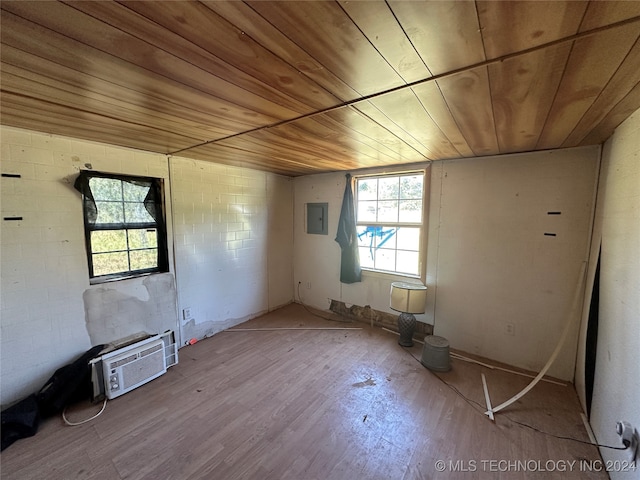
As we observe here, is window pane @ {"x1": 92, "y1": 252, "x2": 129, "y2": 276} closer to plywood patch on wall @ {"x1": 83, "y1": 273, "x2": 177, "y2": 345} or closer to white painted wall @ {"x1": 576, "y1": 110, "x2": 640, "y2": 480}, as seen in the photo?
plywood patch on wall @ {"x1": 83, "y1": 273, "x2": 177, "y2": 345}

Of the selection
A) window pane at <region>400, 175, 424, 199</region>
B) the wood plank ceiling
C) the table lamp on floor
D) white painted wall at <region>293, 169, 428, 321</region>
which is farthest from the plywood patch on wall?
window pane at <region>400, 175, 424, 199</region>

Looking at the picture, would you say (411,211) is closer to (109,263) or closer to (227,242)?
(227,242)

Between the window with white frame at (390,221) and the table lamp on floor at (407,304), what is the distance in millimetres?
366

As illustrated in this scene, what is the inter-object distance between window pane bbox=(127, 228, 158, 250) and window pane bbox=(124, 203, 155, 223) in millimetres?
105

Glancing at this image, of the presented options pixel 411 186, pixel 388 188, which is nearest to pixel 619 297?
pixel 411 186

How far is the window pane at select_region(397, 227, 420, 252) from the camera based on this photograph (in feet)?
10.5

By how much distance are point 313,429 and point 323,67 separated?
2.23 meters

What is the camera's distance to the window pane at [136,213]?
8.29 feet

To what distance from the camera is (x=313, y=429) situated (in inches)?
72.7

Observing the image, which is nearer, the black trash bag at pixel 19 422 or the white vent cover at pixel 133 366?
the black trash bag at pixel 19 422

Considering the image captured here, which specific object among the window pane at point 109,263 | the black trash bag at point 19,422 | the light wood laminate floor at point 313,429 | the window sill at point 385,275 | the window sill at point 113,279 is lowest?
the light wood laminate floor at point 313,429

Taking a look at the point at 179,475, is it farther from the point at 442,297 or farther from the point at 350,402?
the point at 442,297

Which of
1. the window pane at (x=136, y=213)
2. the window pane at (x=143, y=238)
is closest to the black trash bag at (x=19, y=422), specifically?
the window pane at (x=143, y=238)

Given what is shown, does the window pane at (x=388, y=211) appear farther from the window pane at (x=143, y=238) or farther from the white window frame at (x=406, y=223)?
the window pane at (x=143, y=238)
